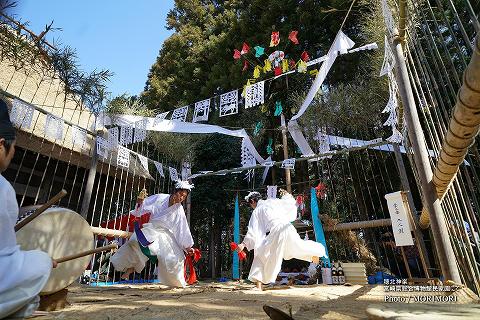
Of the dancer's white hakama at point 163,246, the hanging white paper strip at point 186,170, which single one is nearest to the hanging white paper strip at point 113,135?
the hanging white paper strip at point 186,170

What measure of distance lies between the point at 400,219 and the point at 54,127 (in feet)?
20.4

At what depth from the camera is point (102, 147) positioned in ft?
21.6

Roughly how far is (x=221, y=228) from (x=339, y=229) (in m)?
4.59

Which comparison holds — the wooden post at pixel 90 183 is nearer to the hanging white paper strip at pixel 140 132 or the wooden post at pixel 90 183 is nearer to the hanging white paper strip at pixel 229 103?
the hanging white paper strip at pixel 140 132

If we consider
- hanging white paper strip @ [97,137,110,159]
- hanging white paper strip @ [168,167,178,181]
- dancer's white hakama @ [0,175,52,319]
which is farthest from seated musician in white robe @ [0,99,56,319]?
hanging white paper strip @ [168,167,178,181]

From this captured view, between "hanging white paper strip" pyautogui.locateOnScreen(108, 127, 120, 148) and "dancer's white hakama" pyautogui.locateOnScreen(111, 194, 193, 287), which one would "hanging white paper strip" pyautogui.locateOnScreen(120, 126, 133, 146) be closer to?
"hanging white paper strip" pyautogui.locateOnScreen(108, 127, 120, 148)

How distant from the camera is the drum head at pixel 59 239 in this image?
2252mm

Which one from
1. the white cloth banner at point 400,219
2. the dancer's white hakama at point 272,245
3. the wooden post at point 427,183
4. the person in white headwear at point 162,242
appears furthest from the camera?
the dancer's white hakama at point 272,245

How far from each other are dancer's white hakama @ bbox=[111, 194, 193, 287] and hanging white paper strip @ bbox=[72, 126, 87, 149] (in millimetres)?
2348

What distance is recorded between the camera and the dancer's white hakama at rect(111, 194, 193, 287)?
4801mm

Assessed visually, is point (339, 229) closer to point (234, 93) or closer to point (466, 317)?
point (234, 93)

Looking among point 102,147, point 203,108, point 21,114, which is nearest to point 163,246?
point 102,147

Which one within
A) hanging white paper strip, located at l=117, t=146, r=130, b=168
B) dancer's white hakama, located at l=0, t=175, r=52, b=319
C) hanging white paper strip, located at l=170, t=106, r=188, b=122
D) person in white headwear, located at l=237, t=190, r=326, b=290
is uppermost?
hanging white paper strip, located at l=170, t=106, r=188, b=122

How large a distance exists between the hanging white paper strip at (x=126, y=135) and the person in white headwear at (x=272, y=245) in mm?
3968
